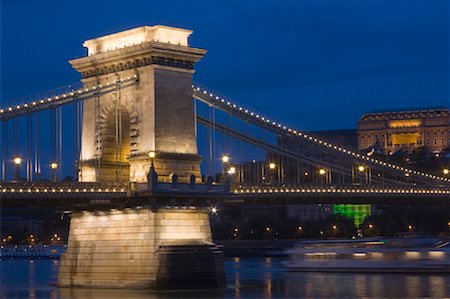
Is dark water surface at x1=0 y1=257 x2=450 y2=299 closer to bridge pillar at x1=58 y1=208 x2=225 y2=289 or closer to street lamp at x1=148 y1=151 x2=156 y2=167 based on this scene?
bridge pillar at x1=58 y1=208 x2=225 y2=289

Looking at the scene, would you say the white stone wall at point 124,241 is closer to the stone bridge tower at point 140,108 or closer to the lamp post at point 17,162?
the stone bridge tower at point 140,108

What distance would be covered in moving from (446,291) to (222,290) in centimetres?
1212

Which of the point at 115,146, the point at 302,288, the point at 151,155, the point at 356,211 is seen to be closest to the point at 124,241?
the point at 151,155

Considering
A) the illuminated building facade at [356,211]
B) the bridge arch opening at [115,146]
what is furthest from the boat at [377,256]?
the illuminated building facade at [356,211]

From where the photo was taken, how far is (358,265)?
287 feet

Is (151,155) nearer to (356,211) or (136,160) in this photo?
(136,160)

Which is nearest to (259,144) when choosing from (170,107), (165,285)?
(170,107)

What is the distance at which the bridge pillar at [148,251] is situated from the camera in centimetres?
6391

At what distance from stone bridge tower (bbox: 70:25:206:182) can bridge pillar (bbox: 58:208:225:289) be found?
261 cm

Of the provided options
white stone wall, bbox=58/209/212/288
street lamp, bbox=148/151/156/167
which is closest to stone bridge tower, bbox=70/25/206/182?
street lamp, bbox=148/151/156/167

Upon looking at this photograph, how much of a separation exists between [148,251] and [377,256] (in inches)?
1111

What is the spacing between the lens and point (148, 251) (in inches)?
2532

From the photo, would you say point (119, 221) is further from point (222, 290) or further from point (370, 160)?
point (370, 160)

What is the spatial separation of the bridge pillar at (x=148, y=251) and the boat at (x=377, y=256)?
21982mm
